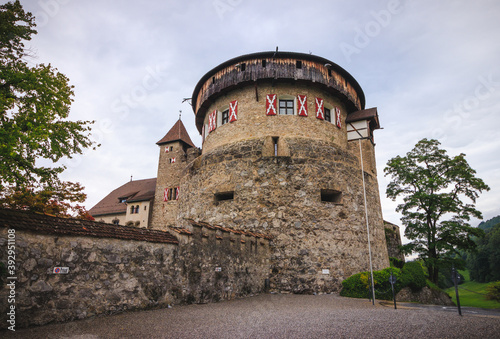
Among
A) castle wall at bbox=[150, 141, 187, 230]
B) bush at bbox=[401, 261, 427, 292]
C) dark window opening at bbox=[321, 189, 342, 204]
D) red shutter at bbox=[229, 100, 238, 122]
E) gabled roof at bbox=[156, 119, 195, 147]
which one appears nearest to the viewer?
bush at bbox=[401, 261, 427, 292]

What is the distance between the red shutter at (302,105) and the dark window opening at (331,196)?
13.2 ft

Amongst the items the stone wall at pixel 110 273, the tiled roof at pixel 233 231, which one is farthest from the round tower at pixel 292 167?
the stone wall at pixel 110 273

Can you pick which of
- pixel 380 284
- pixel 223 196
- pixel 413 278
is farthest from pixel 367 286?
pixel 223 196

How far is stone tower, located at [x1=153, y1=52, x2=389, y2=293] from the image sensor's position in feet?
42.0

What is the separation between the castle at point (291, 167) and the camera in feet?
42.0

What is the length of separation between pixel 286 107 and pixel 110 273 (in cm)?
1171

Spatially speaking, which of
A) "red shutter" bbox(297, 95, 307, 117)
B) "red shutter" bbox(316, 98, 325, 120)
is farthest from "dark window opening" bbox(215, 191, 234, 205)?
"red shutter" bbox(316, 98, 325, 120)

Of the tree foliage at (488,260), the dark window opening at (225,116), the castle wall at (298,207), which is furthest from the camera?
the tree foliage at (488,260)

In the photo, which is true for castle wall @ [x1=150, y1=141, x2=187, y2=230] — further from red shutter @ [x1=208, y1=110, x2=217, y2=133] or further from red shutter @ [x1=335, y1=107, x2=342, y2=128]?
red shutter @ [x1=335, y1=107, x2=342, y2=128]

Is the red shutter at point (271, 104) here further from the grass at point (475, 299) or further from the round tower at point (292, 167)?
the grass at point (475, 299)

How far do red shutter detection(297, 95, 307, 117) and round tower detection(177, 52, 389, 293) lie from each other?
5 centimetres

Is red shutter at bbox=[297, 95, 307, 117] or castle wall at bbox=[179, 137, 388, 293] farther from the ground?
red shutter at bbox=[297, 95, 307, 117]

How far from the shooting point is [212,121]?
55.4 feet

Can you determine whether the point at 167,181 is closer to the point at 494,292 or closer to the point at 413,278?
the point at 413,278
